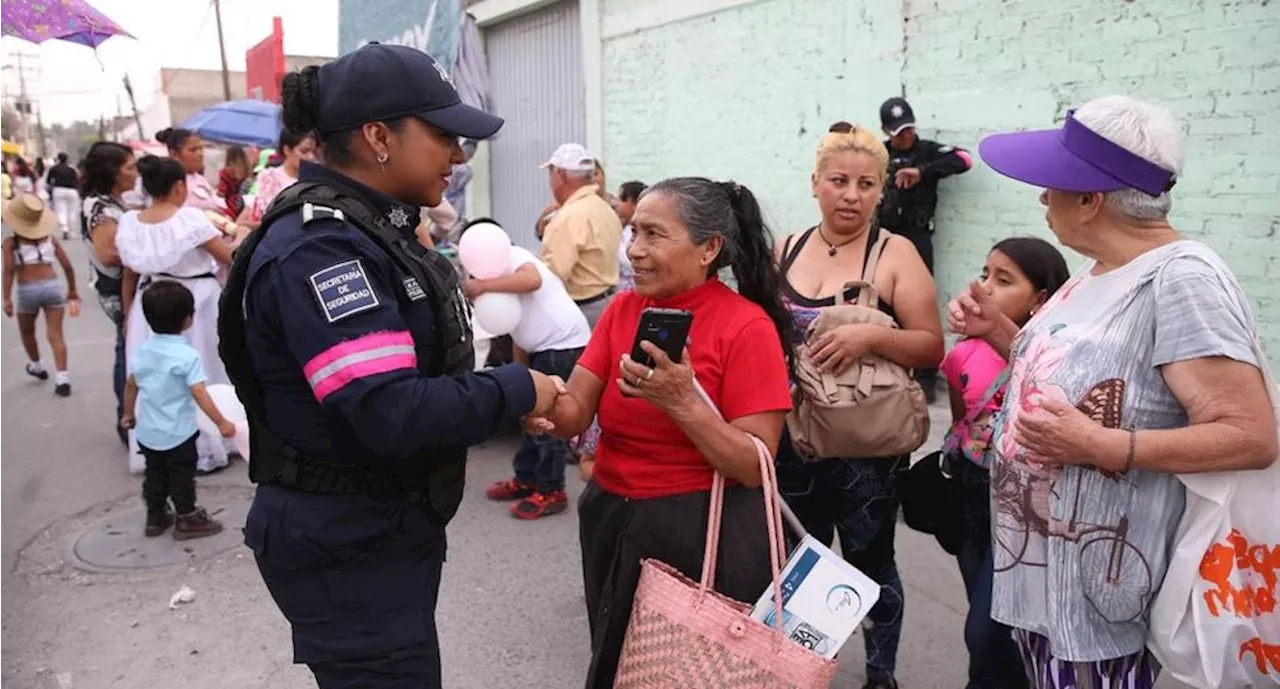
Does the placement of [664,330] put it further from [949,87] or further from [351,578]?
[949,87]

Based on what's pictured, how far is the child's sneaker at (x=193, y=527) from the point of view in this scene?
14.8 ft

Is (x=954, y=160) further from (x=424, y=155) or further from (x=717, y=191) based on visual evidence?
(x=424, y=155)

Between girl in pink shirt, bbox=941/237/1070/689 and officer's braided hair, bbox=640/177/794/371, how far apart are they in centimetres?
67

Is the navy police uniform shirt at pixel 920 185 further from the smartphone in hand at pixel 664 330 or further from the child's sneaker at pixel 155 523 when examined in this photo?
the child's sneaker at pixel 155 523

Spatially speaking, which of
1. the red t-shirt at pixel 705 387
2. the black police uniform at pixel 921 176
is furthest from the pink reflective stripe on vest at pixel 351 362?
the black police uniform at pixel 921 176

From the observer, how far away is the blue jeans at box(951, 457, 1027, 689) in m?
2.62

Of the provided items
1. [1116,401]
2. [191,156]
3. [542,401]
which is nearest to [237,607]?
[542,401]

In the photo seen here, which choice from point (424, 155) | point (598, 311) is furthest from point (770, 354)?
point (598, 311)

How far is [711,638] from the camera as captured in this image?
6.50 ft

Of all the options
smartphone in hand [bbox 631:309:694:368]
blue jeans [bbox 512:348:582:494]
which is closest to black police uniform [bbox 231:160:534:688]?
smartphone in hand [bbox 631:309:694:368]

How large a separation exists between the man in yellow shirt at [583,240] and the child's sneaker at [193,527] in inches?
86.3

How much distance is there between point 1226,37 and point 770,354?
3.50 meters

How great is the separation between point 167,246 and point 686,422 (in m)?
4.13

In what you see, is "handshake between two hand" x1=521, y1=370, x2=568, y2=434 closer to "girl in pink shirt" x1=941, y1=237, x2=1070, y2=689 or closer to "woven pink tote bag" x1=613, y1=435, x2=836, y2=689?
"woven pink tote bag" x1=613, y1=435, x2=836, y2=689
